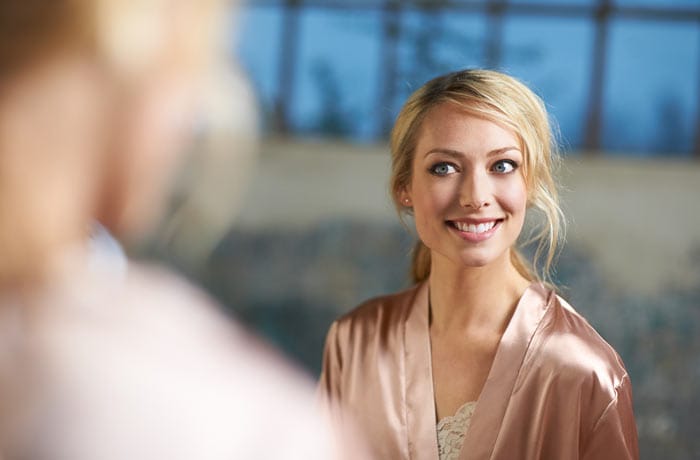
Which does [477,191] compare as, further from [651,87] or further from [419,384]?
[651,87]

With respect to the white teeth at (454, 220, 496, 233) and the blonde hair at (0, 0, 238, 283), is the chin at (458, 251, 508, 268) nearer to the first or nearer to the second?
the white teeth at (454, 220, 496, 233)

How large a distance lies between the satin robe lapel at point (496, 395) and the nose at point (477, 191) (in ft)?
0.56

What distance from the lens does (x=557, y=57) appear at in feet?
13.6

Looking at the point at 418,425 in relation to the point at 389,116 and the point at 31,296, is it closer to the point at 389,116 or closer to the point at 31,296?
the point at 31,296

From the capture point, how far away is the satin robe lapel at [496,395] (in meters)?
1.18

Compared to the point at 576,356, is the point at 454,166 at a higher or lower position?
higher

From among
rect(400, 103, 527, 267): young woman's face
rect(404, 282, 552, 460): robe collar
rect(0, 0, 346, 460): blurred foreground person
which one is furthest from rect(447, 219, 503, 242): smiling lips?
rect(0, 0, 346, 460): blurred foreground person

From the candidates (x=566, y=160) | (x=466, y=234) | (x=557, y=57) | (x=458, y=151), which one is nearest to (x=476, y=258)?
(x=466, y=234)

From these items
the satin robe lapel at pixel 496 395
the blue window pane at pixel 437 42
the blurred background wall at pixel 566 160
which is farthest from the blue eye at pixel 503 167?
the blue window pane at pixel 437 42

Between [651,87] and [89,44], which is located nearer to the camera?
[89,44]

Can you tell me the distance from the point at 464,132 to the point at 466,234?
127 millimetres

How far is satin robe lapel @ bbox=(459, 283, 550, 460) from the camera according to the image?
46.5 inches

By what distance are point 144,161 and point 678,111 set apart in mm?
4125

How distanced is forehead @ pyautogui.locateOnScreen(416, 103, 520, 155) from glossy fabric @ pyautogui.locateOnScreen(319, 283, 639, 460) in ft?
0.73
